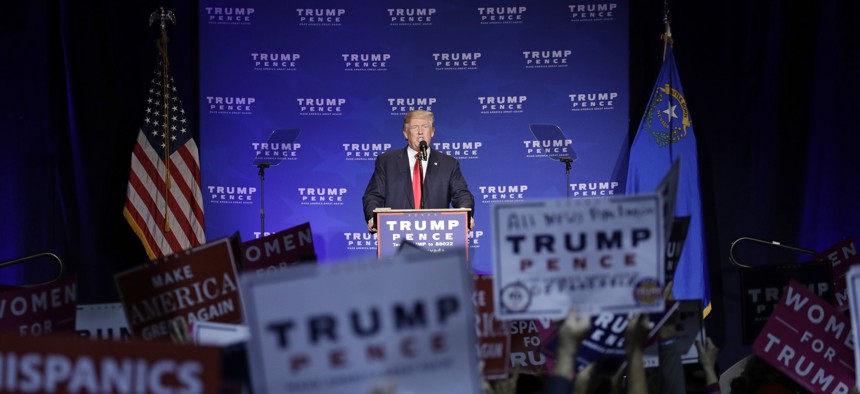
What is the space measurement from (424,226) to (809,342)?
3.67m

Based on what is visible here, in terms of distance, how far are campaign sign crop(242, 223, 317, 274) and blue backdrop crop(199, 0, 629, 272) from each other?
4.43 metres

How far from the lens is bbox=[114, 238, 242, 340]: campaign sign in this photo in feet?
11.7

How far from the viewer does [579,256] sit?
308 cm

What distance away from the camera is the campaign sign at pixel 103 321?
4156 millimetres

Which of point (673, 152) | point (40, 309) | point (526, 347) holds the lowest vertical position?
point (526, 347)

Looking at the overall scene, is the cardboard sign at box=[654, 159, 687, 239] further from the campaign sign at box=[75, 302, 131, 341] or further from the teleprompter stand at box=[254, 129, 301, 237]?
the teleprompter stand at box=[254, 129, 301, 237]

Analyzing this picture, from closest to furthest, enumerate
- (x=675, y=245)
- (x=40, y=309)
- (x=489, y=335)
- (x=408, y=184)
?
(x=489, y=335)
(x=40, y=309)
(x=675, y=245)
(x=408, y=184)

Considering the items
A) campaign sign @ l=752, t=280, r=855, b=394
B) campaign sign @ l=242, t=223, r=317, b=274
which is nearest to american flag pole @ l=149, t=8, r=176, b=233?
campaign sign @ l=242, t=223, r=317, b=274

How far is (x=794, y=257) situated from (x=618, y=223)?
674 centimetres

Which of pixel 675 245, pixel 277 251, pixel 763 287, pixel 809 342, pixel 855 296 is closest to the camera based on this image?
pixel 855 296

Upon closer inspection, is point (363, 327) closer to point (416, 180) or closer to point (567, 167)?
point (416, 180)

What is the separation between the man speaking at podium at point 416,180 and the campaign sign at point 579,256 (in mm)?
4877

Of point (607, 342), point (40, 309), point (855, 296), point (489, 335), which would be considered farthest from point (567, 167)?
point (855, 296)

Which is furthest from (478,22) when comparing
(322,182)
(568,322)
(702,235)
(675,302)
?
(568,322)
